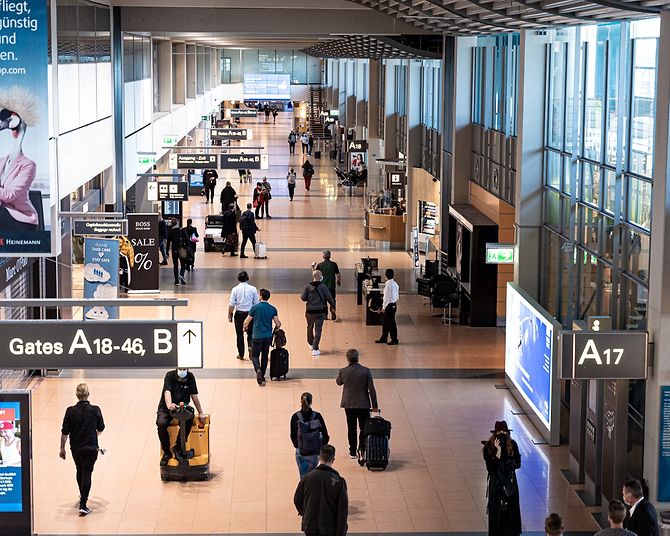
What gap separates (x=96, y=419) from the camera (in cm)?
1273

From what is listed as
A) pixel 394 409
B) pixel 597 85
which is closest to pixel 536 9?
pixel 597 85

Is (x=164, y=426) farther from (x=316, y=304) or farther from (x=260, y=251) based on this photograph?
(x=260, y=251)

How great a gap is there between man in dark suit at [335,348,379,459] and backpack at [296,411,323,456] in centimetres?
145

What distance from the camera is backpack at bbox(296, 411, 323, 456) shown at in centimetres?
1287

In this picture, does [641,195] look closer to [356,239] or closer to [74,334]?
[74,334]

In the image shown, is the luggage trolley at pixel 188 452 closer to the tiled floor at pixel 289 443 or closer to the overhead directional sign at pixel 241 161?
the tiled floor at pixel 289 443

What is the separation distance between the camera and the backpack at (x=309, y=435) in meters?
12.9

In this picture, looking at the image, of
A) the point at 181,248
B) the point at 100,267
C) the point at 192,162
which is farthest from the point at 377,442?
the point at 192,162

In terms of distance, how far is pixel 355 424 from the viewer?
14805mm

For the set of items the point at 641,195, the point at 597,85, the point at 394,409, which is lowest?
the point at 394,409

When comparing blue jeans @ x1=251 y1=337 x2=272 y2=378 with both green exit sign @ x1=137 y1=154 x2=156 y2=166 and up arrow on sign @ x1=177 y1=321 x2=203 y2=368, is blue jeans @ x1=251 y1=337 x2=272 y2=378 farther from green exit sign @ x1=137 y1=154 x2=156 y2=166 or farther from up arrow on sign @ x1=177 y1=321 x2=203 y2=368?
green exit sign @ x1=137 y1=154 x2=156 y2=166

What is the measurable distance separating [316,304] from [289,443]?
4962mm

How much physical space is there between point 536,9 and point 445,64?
12.5 meters

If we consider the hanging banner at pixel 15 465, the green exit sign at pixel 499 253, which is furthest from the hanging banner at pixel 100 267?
the hanging banner at pixel 15 465
